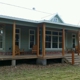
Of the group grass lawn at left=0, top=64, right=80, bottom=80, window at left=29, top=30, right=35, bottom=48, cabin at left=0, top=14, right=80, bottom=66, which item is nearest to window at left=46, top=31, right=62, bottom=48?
cabin at left=0, top=14, right=80, bottom=66

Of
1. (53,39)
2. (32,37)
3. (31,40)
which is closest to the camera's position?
(31,40)

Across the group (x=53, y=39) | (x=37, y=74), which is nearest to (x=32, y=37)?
(x=53, y=39)

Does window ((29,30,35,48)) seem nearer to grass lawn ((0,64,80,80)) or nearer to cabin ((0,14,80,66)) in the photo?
cabin ((0,14,80,66))

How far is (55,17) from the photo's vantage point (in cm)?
1830

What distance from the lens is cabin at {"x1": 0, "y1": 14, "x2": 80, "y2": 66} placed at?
38.2 ft

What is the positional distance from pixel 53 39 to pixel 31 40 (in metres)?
2.50

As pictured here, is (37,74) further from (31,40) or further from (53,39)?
(53,39)

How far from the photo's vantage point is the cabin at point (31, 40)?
1165cm

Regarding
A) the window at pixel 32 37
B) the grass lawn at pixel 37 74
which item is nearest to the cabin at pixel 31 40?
the window at pixel 32 37

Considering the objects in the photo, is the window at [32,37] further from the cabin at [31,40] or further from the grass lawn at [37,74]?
the grass lawn at [37,74]

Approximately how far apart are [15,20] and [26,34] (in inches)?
115

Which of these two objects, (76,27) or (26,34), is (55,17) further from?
(26,34)

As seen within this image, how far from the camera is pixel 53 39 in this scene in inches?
618

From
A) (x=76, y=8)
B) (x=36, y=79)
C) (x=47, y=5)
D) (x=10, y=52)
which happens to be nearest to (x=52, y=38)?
(x=10, y=52)
